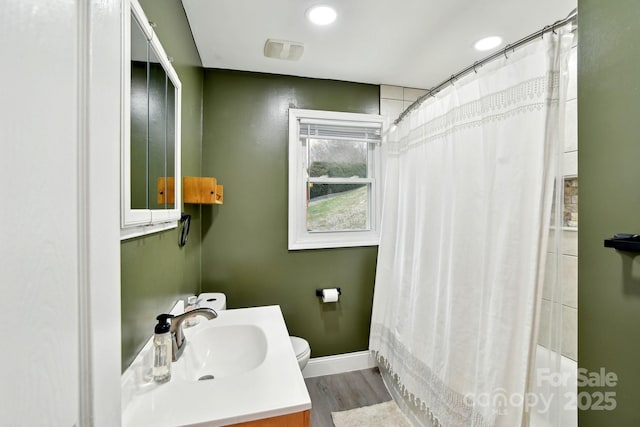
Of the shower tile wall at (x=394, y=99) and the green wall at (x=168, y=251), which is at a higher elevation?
the shower tile wall at (x=394, y=99)

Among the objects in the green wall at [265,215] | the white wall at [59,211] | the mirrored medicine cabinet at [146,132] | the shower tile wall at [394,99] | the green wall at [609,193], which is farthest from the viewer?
the shower tile wall at [394,99]

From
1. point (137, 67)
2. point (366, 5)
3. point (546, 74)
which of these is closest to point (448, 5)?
point (366, 5)

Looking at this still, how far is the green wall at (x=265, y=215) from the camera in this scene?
6.59 ft

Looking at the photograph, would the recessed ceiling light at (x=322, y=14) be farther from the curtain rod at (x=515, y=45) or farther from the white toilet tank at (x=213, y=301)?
the white toilet tank at (x=213, y=301)

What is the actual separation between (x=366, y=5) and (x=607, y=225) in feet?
4.53

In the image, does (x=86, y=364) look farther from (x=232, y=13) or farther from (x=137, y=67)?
(x=232, y=13)

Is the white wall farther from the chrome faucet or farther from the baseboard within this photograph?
the baseboard

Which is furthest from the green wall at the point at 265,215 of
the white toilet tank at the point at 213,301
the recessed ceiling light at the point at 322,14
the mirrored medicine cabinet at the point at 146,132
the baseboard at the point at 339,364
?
the mirrored medicine cabinet at the point at 146,132

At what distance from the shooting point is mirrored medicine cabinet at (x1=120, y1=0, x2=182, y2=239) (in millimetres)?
772

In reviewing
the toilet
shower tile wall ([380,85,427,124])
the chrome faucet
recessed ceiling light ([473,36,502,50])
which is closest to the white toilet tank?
the toilet

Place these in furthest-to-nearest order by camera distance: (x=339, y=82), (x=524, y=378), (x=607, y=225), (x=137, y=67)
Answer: (x=339, y=82) < (x=524, y=378) < (x=137, y=67) < (x=607, y=225)

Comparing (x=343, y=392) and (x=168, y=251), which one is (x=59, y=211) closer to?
(x=168, y=251)

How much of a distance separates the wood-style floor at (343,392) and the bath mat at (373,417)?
0.15ft

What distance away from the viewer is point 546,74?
0.92 m
